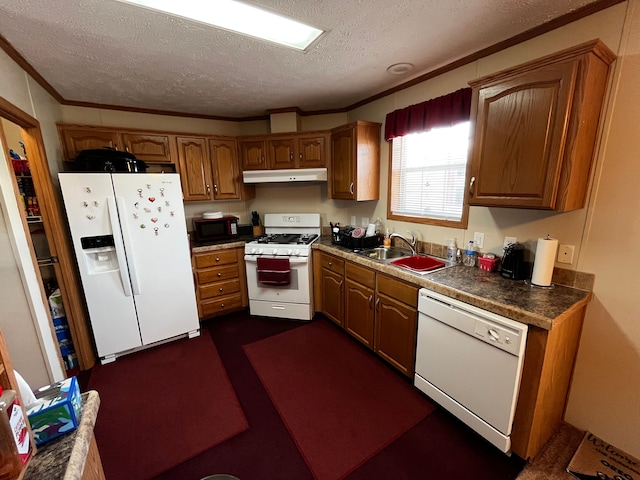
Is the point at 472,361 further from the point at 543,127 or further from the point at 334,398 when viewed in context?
the point at 543,127

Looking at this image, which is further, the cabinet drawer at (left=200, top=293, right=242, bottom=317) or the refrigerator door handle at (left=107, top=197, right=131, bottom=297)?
the cabinet drawer at (left=200, top=293, right=242, bottom=317)

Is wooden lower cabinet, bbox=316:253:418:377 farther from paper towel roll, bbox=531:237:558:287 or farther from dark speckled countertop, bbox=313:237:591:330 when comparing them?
paper towel roll, bbox=531:237:558:287

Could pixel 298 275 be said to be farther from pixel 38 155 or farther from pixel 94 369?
pixel 38 155

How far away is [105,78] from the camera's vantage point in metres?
2.17

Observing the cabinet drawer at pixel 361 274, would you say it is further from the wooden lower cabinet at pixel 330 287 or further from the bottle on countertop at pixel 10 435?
the bottle on countertop at pixel 10 435

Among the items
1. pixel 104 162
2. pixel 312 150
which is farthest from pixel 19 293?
pixel 312 150

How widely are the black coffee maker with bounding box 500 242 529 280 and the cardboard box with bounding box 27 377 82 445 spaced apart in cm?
223

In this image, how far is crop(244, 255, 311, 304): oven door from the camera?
2898mm

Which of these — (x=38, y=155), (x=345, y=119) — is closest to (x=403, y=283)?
(x=345, y=119)

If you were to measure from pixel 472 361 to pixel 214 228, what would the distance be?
2840 mm

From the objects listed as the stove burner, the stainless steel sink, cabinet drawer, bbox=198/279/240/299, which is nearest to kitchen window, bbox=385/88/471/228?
the stainless steel sink

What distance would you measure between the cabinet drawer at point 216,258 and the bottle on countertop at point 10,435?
2.38m

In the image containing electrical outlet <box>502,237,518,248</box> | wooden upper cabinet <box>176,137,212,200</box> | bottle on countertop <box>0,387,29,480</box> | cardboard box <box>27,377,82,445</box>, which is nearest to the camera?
bottle on countertop <box>0,387,29,480</box>

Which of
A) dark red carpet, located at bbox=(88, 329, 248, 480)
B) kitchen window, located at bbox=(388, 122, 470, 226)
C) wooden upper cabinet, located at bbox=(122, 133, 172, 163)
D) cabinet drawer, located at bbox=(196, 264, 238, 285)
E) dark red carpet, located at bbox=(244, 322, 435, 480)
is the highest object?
wooden upper cabinet, located at bbox=(122, 133, 172, 163)
